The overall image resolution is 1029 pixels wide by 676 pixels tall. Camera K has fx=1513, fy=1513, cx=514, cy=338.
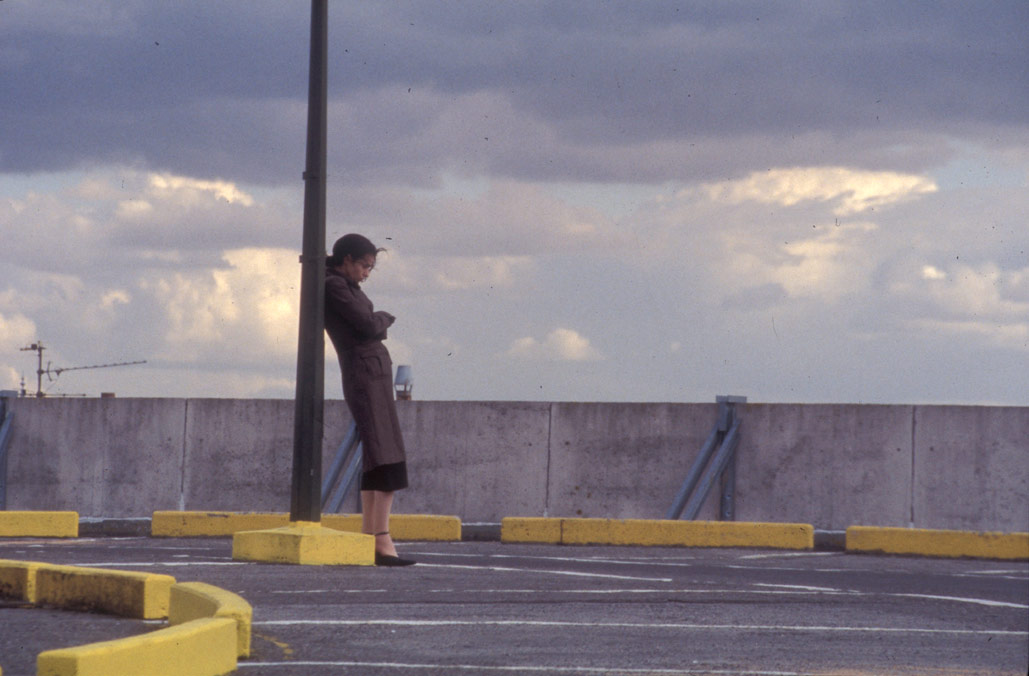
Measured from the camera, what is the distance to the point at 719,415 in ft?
46.1

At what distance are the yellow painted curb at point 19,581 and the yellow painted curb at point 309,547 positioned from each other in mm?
1830

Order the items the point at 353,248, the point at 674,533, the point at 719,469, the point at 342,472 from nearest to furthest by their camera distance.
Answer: the point at 353,248 → the point at 674,533 → the point at 719,469 → the point at 342,472

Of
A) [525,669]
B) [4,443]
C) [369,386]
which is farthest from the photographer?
Result: [4,443]

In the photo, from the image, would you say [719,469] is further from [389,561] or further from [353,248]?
[353,248]

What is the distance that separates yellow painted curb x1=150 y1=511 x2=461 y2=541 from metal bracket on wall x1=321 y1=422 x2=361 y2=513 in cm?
161

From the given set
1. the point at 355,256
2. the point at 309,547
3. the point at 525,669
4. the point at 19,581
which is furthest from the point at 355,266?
the point at 525,669

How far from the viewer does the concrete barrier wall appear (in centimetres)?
1333

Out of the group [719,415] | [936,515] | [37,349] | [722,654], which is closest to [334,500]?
[719,415]

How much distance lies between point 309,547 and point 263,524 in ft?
13.8

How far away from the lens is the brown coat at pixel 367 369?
888 centimetres

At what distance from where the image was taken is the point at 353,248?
910 cm

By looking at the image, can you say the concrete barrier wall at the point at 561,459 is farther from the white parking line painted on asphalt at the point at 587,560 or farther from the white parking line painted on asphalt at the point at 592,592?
the white parking line painted on asphalt at the point at 592,592

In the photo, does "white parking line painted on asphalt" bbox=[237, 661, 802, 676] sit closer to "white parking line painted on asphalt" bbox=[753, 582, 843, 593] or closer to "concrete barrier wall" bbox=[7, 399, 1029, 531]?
"white parking line painted on asphalt" bbox=[753, 582, 843, 593]

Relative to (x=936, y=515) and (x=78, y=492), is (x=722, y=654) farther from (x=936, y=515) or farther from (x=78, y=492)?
(x=78, y=492)
